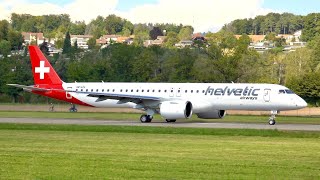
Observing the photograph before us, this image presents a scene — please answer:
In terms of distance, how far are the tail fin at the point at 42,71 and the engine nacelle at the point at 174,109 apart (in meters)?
13.6

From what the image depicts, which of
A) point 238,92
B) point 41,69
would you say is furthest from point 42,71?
point 238,92

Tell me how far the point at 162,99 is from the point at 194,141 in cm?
2480

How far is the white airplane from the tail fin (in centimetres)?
37

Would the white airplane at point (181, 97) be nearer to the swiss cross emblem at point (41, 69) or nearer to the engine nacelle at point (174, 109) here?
the engine nacelle at point (174, 109)

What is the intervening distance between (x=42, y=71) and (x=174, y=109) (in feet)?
53.7

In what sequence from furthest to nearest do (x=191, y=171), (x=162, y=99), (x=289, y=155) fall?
1. (x=162, y=99)
2. (x=289, y=155)
3. (x=191, y=171)

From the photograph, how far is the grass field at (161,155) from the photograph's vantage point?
79.7 ft

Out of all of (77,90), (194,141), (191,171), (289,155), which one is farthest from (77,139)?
(77,90)

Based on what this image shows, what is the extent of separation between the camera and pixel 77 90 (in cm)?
6681

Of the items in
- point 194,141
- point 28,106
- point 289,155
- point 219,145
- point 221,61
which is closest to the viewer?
point 289,155

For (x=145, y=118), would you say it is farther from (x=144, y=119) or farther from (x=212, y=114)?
(x=212, y=114)

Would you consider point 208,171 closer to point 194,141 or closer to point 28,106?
point 194,141

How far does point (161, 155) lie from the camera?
2962cm

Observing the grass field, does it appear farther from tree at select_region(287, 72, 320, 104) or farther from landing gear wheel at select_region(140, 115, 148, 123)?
tree at select_region(287, 72, 320, 104)
